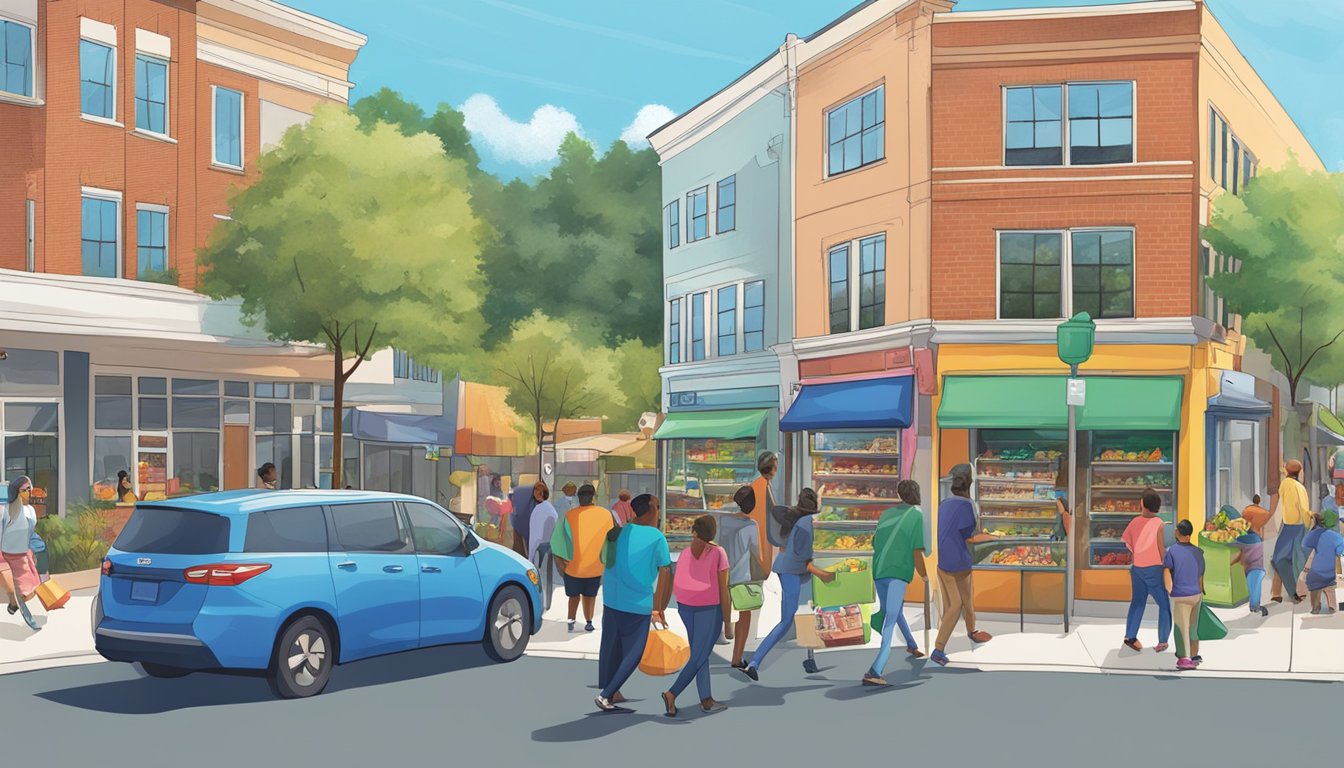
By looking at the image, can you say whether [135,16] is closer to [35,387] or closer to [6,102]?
[6,102]

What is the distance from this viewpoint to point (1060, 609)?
61.2ft

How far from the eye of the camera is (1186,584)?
13891 millimetres

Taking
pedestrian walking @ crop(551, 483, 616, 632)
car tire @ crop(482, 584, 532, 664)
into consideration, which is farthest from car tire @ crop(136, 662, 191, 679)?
pedestrian walking @ crop(551, 483, 616, 632)

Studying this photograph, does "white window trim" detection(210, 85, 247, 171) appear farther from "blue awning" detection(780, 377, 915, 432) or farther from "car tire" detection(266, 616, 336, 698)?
"car tire" detection(266, 616, 336, 698)

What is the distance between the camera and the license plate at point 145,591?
11.6 m

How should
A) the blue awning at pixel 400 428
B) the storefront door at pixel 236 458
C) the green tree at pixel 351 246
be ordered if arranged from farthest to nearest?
1. the blue awning at pixel 400 428
2. the storefront door at pixel 236 458
3. the green tree at pixel 351 246

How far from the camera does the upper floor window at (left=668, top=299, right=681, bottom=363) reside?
3491 cm

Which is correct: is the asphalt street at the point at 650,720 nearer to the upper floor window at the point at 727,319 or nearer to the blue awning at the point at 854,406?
the blue awning at the point at 854,406

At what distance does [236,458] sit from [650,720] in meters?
21.9

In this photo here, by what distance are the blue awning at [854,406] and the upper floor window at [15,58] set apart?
49.6ft

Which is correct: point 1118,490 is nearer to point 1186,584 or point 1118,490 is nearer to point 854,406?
point 854,406

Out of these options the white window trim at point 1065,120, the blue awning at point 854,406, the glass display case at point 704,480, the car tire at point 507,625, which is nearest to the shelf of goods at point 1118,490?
the blue awning at point 854,406

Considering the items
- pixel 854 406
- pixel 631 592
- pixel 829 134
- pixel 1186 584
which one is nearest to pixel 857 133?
pixel 829 134

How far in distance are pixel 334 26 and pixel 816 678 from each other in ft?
78.3
